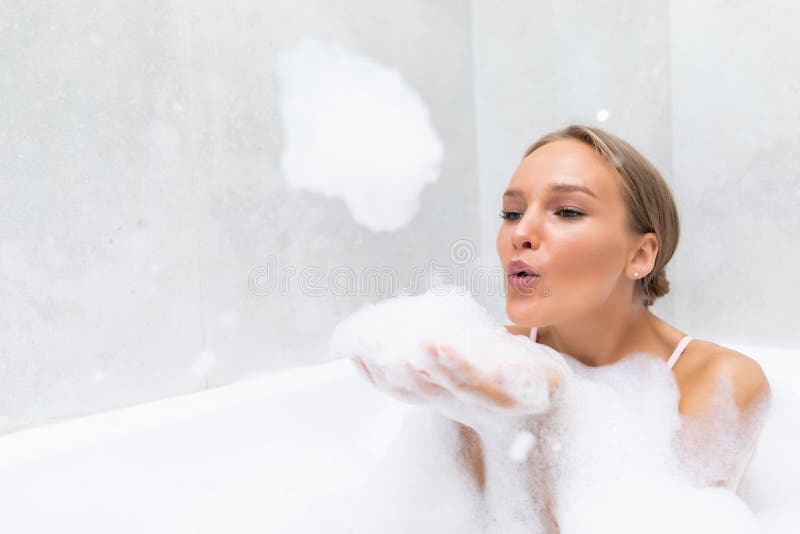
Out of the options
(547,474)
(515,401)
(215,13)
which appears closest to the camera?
(515,401)

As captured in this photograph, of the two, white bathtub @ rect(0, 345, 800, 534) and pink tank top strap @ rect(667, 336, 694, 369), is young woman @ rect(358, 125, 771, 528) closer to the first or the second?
pink tank top strap @ rect(667, 336, 694, 369)

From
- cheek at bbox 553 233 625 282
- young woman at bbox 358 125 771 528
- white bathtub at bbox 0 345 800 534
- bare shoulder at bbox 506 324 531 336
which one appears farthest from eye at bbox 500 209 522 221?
white bathtub at bbox 0 345 800 534

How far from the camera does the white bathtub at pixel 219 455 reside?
80 centimetres

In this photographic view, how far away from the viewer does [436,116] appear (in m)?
1.48

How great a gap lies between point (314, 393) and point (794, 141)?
1.08m

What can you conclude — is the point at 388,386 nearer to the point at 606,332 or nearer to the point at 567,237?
the point at 567,237

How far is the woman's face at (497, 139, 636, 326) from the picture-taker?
75 cm

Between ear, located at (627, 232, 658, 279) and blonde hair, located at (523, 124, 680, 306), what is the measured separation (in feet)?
0.03

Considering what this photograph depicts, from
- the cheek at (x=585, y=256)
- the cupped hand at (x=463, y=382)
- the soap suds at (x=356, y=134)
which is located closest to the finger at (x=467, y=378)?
the cupped hand at (x=463, y=382)

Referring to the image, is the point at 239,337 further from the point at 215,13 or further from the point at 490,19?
the point at 490,19

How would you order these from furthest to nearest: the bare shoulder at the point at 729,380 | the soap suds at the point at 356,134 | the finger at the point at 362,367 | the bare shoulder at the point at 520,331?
the soap suds at the point at 356,134, the bare shoulder at the point at 520,331, the bare shoulder at the point at 729,380, the finger at the point at 362,367

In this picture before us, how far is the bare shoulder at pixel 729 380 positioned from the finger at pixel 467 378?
325 mm

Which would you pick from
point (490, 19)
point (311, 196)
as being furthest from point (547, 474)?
point (490, 19)

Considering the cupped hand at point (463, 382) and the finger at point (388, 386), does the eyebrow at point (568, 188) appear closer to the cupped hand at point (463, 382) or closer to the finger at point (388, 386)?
the cupped hand at point (463, 382)
